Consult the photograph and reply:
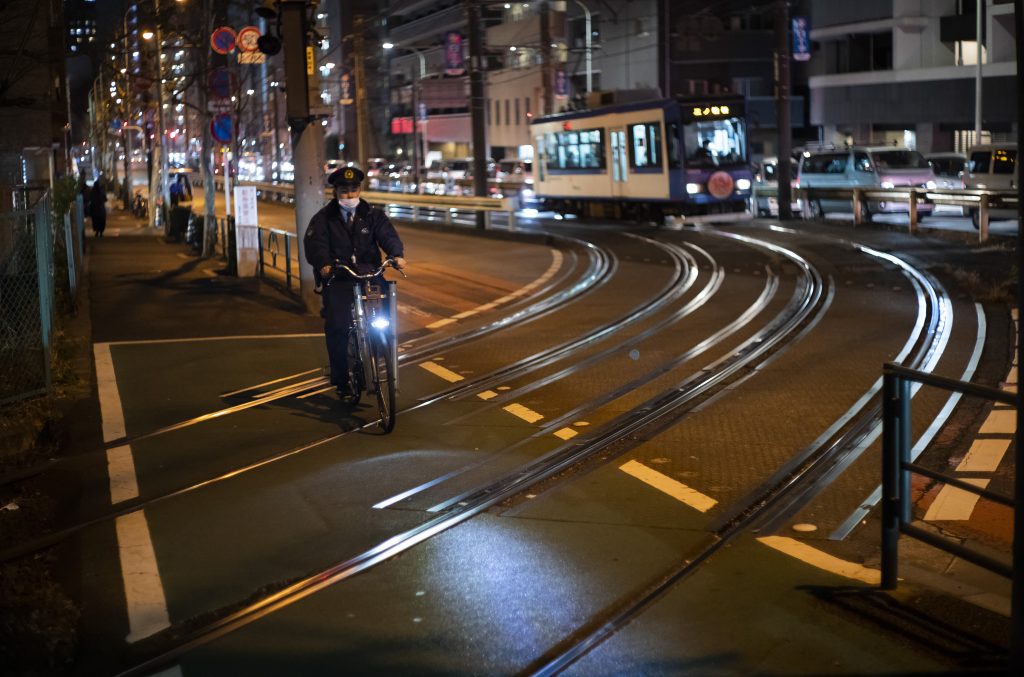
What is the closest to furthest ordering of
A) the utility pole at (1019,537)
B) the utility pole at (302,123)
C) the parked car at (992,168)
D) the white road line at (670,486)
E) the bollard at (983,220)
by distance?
the utility pole at (1019,537) → the white road line at (670,486) → the utility pole at (302,123) → the bollard at (983,220) → the parked car at (992,168)

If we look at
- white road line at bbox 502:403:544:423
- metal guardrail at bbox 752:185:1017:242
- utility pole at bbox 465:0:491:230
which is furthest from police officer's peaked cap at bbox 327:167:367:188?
utility pole at bbox 465:0:491:230

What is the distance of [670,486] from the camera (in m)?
7.59

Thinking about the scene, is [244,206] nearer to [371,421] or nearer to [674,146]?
[371,421]

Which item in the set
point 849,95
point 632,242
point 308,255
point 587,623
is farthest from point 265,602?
point 849,95

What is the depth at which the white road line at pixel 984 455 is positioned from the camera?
26.0ft

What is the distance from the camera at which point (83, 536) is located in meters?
6.87

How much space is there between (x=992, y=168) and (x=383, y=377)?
947 inches

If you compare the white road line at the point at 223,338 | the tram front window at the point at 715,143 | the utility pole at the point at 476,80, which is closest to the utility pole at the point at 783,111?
the tram front window at the point at 715,143

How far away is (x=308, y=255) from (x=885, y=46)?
52.0m

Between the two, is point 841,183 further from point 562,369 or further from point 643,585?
point 643,585

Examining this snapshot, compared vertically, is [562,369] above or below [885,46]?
below

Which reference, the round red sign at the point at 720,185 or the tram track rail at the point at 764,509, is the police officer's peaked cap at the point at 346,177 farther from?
the round red sign at the point at 720,185

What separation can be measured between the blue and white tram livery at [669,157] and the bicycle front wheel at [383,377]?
22214mm

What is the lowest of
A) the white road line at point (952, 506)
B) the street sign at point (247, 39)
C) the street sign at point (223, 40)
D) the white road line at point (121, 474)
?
the white road line at point (952, 506)
